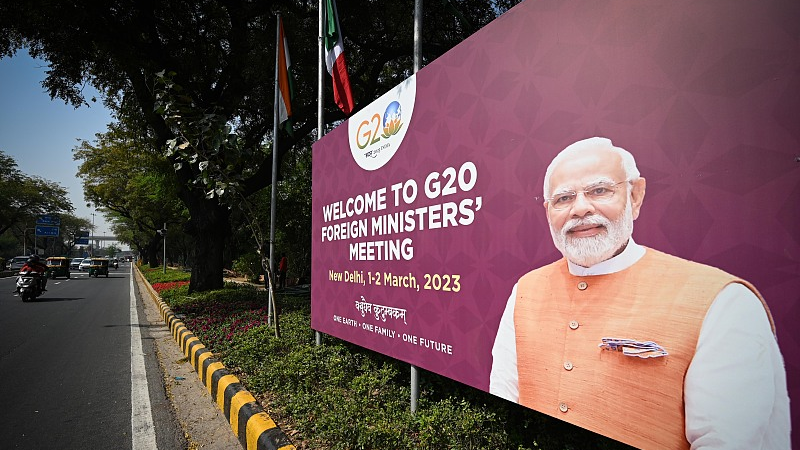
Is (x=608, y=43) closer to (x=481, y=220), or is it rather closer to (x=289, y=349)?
(x=481, y=220)

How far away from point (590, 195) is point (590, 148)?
7.9 inches

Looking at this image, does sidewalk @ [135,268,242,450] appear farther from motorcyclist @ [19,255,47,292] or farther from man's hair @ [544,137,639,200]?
motorcyclist @ [19,255,47,292]

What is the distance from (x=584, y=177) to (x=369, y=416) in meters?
2.18

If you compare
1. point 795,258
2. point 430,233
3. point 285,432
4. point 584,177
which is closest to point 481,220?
point 430,233

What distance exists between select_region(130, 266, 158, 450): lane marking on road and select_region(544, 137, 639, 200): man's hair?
3403 millimetres

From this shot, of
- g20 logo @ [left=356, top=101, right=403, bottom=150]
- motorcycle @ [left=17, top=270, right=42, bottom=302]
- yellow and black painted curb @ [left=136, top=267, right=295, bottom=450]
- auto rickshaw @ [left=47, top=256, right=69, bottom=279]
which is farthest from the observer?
auto rickshaw @ [left=47, top=256, right=69, bottom=279]

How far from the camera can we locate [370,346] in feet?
12.7

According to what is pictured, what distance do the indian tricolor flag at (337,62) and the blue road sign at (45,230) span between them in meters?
50.9

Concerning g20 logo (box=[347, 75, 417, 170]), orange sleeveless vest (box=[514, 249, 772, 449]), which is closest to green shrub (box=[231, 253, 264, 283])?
g20 logo (box=[347, 75, 417, 170])

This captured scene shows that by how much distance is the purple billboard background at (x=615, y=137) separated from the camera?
1.45m

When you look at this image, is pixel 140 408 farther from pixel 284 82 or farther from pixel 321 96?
pixel 284 82

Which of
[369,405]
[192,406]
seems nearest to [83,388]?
[192,406]

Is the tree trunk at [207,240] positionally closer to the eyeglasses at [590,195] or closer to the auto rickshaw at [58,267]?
the eyeglasses at [590,195]

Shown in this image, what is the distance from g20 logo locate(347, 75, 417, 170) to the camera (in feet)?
11.3
